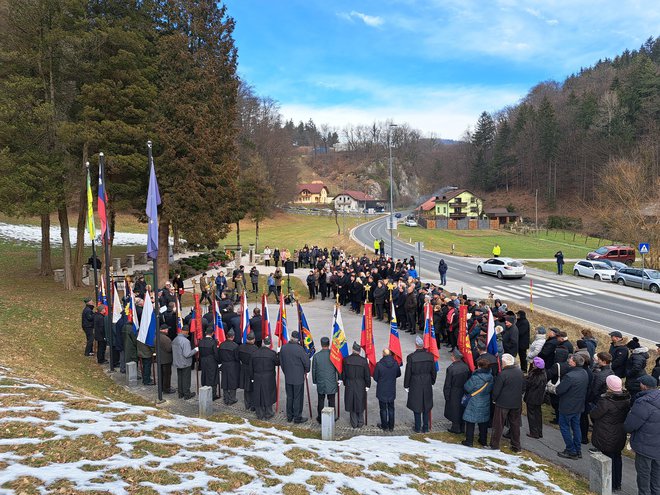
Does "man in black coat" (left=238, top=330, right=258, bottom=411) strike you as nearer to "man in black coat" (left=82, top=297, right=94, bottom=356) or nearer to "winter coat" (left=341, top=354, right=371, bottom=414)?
"winter coat" (left=341, top=354, right=371, bottom=414)

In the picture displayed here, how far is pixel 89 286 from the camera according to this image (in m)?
24.5

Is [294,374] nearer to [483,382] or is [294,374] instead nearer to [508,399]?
[483,382]

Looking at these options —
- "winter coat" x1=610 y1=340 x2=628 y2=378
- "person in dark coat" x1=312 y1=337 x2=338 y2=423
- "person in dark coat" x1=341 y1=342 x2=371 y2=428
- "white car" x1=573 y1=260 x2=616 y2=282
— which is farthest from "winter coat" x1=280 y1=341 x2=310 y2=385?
"white car" x1=573 y1=260 x2=616 y2=282

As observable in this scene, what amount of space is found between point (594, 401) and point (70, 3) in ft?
81.0

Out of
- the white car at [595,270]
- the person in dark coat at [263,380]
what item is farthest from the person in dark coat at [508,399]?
the white car at [595,270]

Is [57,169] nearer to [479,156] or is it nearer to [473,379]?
[473,379]

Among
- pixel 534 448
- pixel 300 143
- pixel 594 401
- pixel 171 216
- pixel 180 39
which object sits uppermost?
pixel 300 143

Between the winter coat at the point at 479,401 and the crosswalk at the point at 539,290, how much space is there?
18.5 m

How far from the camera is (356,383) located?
9.38m

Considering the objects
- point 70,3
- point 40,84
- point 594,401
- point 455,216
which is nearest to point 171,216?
point 40,84

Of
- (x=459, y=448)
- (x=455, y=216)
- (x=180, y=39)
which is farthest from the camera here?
(x=455, y=216)

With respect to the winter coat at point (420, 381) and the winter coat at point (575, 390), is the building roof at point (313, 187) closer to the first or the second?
the winter coat at point (420, 381)

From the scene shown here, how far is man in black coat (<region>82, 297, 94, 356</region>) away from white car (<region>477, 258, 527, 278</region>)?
2753cm

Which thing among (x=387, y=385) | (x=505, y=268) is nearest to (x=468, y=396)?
(x=387, y=385)
